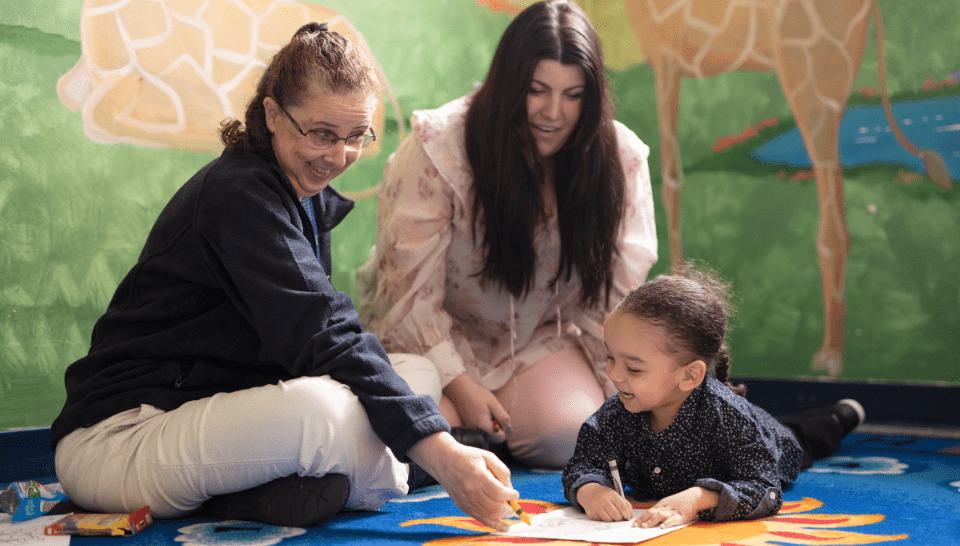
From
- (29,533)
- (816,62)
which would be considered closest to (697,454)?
(29,533)

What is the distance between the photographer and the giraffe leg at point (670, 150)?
10.2ft

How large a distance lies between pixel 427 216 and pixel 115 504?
0.93 m

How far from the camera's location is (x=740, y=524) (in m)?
1.42

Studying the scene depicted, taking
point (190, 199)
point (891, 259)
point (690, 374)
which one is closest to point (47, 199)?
point (190, 199)

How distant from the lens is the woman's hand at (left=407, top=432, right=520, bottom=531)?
116cm

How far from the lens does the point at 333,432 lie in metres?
1.33

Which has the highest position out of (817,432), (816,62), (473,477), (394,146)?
(816,62)

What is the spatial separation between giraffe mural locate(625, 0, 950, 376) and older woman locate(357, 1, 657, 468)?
0.94 metres

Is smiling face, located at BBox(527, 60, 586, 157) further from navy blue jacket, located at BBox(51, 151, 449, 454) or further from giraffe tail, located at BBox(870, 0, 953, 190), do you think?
giraffe tail, located at BBox(870, 0, 953, 190)

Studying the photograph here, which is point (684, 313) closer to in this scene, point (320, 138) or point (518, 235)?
point (518, 235)

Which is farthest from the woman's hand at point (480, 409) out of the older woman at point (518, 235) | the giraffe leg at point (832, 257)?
the giraffe leg at point (832, 257)

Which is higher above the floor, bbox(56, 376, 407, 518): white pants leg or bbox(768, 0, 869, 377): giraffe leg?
bbox(768, 0, 869, 377): giraffe leg

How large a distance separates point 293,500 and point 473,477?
0.38 metres

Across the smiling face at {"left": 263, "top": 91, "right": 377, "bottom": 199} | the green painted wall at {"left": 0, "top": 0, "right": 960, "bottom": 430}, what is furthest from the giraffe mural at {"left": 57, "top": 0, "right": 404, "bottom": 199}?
the smiling face at {"left": 263, "top": 91, "right": 377, "bottom": 199}
